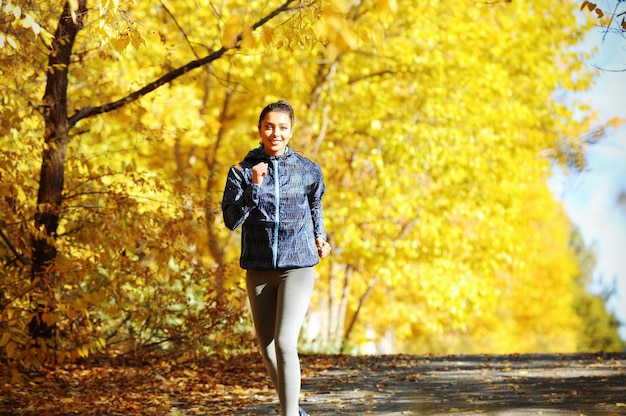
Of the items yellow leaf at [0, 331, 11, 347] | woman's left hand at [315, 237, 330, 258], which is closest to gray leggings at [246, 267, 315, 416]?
woman's left hand at [315, 237, 330, 258]

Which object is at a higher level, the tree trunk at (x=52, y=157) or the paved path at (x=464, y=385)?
the tree trunk at (x=52, y=157)

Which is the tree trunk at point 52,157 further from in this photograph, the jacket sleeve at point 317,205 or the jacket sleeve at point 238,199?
the jacket sleeve at point 317,205

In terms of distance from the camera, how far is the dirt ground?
18.7 ft

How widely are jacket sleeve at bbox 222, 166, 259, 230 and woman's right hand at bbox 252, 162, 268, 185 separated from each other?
36 millimetres

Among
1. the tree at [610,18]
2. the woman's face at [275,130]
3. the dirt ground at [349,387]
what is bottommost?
the dirt ground at [349,387]

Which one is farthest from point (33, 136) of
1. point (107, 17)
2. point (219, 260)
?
point (219, 260)

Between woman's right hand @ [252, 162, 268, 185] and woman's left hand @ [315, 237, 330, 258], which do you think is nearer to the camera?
woman's right hand @ [252, 162, 268, 185]

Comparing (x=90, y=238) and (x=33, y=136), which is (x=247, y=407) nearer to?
(x=90, y=238)

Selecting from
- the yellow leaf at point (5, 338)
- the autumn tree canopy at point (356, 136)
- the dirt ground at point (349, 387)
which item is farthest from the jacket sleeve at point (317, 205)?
the autumn tree canopy at point (356, 136)

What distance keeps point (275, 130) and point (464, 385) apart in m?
3.44

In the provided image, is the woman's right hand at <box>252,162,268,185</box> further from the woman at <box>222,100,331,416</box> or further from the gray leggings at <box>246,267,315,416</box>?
the gray leggings at <box>246,267,315,416</box>

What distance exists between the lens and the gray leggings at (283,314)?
4223mm

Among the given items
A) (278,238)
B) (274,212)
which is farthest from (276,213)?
(278,238)

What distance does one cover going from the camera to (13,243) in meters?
7.09
